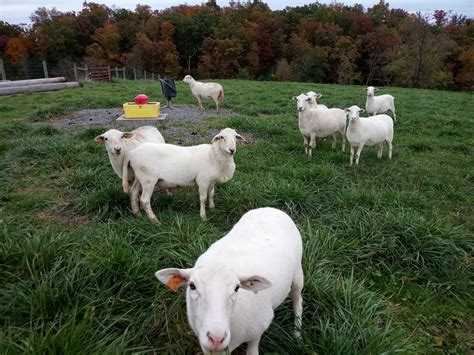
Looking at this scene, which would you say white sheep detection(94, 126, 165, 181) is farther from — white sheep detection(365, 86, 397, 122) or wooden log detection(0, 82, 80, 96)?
wooden log detection(0, 82, 80, 96)

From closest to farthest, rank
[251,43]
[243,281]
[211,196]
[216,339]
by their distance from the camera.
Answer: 1. [216,339]
2. [243,281]
3. [211,196]
4. [251,43]

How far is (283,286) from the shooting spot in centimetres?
268

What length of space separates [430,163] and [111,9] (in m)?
63.8

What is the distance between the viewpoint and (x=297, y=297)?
121 inches

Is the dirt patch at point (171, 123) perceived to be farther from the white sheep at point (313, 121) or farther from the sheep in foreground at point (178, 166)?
the sheep in foreground at point (178, 166)

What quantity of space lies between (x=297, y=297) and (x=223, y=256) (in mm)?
939

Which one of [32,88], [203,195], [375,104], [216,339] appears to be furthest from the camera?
[32,88]

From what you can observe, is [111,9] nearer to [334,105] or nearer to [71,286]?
[334,105]

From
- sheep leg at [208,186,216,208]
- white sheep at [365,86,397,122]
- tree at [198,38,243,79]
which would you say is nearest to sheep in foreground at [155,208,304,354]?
sheep leg at [208,186,216,208]

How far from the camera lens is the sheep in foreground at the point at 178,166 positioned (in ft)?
16.2

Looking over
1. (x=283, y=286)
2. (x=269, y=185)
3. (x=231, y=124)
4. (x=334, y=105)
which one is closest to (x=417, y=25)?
(x=334, y=105)

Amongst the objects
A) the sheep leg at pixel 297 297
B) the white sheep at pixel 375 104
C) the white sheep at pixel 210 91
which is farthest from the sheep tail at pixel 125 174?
the white sheep at pixel 375 104

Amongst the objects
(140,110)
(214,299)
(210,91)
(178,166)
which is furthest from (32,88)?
(214,299)

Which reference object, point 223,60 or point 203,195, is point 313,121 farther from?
point 223,60
